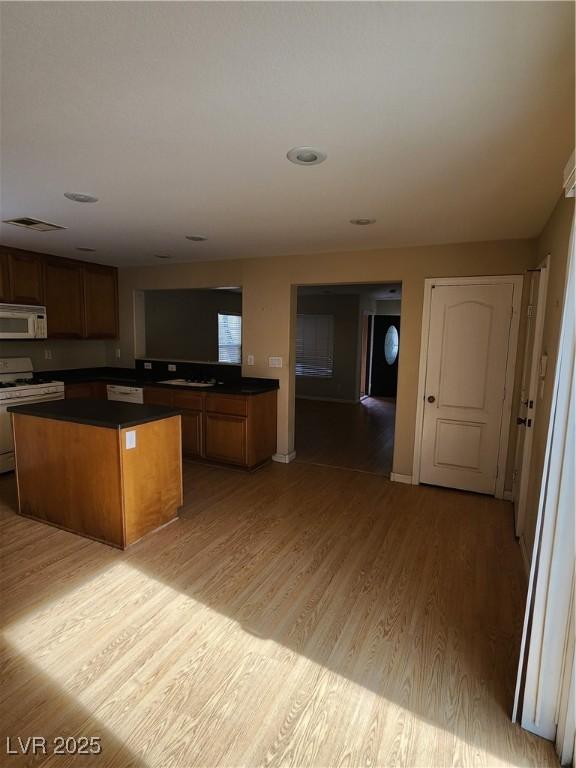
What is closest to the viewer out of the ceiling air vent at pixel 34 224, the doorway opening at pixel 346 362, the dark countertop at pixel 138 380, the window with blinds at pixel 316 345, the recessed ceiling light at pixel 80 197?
the recessed ceiling light at pixel 80 197

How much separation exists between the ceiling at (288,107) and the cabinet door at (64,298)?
Result: 1.89 meters

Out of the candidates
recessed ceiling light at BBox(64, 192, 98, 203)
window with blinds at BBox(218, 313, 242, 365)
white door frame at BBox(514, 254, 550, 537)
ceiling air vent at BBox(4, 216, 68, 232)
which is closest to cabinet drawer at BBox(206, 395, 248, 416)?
ceiling air vent at BBox(4, 216, 68, 232)

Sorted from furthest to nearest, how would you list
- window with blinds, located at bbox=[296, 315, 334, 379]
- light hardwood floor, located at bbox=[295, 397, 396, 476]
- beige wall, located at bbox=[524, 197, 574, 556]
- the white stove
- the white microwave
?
1. window with blinds, located at bbox=[296, 315, 334, 379]
2. light hardwood floor, located at bbox=[295, 397, 396, 476]
3. the white microwave
4. the white stove
5. beige wall, located at bbox=[524, 197, 574, 556]

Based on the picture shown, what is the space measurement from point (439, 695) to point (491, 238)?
3.38m

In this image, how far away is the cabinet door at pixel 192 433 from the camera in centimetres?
462

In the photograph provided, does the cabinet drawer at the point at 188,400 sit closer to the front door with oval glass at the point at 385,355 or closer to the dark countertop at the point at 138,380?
the dark countertop at the point at 138,380

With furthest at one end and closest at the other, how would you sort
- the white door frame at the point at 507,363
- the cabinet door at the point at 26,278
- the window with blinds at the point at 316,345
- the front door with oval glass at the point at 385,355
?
the front door with oval glass at the point at 385,355 < the window with blinds at the point at 316,345 < the cabinet door at the point at 26,278 < the white door frame at the point at 507,363

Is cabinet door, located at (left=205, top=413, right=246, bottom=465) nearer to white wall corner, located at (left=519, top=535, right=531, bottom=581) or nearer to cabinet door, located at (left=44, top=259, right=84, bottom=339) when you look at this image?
cabinet door, located at (left=44, top=259, right=84, bottom=339)

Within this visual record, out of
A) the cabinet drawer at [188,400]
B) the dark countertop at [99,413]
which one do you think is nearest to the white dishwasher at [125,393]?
the cabinet drawer at [188,400]

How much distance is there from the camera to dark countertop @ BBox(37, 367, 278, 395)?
4522 millimetres

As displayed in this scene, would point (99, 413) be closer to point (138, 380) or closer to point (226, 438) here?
point (226, 438)

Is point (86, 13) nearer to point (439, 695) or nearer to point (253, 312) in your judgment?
point (439, 695)

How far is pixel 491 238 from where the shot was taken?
3568 millimetres

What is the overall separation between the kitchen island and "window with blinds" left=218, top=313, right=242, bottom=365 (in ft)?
16.3
